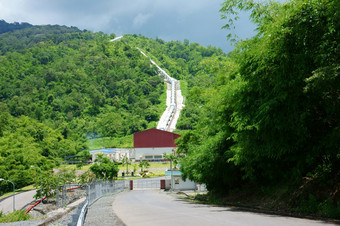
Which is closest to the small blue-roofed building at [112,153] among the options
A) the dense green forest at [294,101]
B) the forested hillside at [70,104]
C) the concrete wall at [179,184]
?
the forested hillside at [70,104]

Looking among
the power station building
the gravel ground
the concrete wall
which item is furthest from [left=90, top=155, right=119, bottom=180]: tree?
the power station building

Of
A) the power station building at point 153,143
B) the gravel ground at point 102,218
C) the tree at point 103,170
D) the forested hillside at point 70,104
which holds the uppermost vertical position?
the forested hillside at point 70,104

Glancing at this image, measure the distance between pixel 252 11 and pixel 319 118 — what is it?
500cm

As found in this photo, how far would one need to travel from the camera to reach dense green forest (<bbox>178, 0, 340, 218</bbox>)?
11.2m

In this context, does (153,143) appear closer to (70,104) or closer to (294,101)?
(70,104)

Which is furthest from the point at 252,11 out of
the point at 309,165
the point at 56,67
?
the point at 56,67

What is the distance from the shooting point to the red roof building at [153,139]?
377 ft

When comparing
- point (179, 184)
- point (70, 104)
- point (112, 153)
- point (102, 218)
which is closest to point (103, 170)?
point (179, 184)

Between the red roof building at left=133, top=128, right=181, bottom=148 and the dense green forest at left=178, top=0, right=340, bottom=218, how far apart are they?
326 feet

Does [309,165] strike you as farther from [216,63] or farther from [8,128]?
[8,128]

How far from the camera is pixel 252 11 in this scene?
591 inches

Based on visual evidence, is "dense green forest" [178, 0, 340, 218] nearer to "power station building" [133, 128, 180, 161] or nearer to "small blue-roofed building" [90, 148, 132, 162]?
"small blue-roofed building" [90, 148, 132, 162]

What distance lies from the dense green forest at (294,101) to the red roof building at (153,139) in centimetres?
9941

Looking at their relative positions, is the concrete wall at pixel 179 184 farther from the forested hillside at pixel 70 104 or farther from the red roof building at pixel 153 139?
the red roof building at pixel 153 139
